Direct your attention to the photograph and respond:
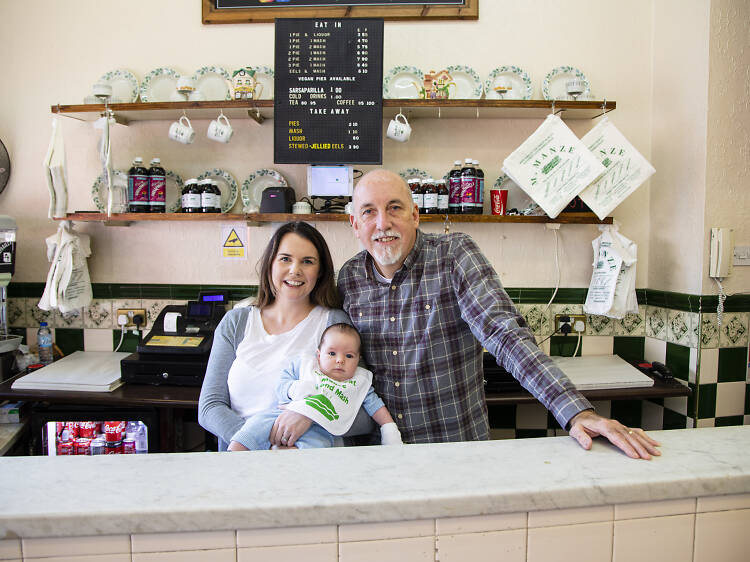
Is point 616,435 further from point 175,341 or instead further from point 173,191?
point 173,191

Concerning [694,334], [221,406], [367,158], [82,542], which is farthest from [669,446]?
[367,158]

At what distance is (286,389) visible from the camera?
1562 millimetres

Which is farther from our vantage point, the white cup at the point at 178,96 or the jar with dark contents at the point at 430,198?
the white cup at the point at 178,96

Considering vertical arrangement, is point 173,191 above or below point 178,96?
below

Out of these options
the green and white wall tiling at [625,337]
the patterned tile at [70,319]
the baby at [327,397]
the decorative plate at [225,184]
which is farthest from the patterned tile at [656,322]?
the patterned tile at [70,319]

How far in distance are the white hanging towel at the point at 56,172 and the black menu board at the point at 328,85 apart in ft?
3.55

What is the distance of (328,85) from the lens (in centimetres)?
251

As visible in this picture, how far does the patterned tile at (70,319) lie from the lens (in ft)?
9.53

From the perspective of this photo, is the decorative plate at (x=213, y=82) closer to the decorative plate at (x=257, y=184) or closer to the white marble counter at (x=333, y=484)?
the decorative plate at (x=257, y=184)

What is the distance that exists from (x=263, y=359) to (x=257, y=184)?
1.42 meters

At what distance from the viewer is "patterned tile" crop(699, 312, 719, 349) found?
93.5 inches

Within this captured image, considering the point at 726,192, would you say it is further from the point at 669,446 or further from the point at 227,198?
the point at 227,198

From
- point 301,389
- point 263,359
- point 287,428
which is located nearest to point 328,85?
point 263,359

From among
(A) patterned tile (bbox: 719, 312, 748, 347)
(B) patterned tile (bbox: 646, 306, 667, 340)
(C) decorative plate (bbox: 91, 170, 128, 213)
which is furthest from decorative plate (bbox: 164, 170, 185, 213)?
(A) patterned tile (bbox: 719, 312, 748, 347)
